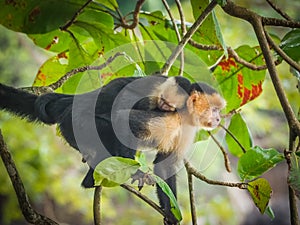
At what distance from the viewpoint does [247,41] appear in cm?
221

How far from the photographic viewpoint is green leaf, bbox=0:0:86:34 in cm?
89

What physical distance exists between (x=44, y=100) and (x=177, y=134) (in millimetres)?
232

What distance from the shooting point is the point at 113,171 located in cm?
50

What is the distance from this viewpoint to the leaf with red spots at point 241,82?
0.99 meters

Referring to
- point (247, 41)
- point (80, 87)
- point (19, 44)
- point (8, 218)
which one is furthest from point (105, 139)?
point (19, 44)

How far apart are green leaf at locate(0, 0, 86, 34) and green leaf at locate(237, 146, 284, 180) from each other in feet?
1.43

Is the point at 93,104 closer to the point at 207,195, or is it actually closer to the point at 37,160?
the point at 37,160

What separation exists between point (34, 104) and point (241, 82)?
40 centimetres

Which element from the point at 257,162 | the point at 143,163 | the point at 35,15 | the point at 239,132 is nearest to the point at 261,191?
the point at 257,162

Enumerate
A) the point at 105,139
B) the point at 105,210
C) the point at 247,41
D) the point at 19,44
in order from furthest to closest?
the point at 19,44 → the point at 105,210 → the point at 247,41 → the point at 105,139

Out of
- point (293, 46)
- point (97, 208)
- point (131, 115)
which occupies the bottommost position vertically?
point (97, 208)

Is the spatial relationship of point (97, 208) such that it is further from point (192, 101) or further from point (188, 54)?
point (188, 54)

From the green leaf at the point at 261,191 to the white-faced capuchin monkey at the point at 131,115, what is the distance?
20 centimetres

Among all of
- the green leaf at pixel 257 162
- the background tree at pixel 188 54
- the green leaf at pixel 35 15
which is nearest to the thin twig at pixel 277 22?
the background tree at pixel 188 54
